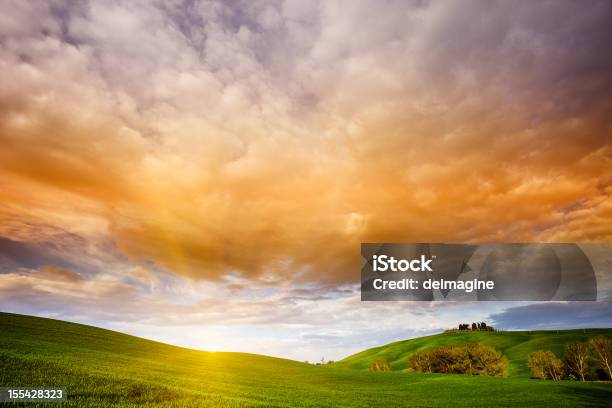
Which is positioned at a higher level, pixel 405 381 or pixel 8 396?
pixel 8 396

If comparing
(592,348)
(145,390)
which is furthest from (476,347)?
(145,390)

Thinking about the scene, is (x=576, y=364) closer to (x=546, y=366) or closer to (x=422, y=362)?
(x=546, y=366)

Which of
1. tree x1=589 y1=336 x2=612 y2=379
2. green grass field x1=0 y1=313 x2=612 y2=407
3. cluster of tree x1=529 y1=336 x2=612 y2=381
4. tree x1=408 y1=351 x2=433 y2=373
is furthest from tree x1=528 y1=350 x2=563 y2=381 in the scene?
green grass field x1=0 y1=313 x2=612 y2=407

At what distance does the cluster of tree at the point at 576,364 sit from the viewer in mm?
96125

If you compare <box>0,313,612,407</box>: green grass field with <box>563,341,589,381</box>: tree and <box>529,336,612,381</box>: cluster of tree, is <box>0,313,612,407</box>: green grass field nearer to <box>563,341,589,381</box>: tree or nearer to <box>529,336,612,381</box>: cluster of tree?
<box>529,336,612,381</box>: cluster of tree

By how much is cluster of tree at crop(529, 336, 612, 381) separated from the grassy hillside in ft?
50.5

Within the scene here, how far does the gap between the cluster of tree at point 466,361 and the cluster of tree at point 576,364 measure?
26.9 feet

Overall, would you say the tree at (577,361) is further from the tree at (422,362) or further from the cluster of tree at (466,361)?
the tree at (422,362)

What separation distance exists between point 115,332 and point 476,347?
88218 mm

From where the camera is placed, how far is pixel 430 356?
10638 cm

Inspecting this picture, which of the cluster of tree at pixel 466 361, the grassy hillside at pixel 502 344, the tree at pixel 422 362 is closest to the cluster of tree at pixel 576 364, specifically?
the cluster of tree at pixel 466 361

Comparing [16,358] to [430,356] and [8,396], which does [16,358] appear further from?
[430,356]

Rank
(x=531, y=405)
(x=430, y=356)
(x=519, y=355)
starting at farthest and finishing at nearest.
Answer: (x=519, y=355)
(x=430, y=356)
(x=531, y=405)

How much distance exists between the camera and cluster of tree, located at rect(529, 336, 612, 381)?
3784 inches
